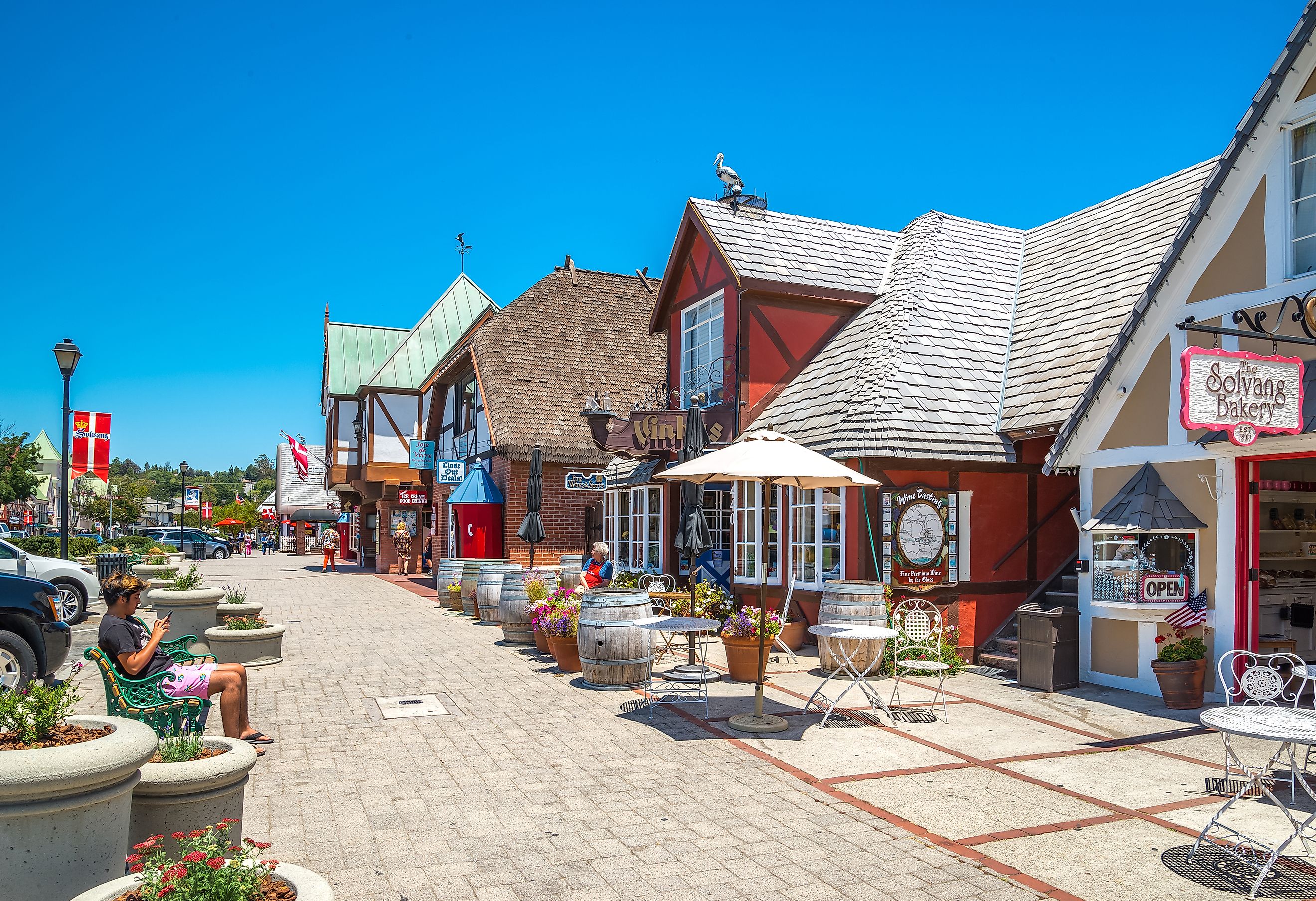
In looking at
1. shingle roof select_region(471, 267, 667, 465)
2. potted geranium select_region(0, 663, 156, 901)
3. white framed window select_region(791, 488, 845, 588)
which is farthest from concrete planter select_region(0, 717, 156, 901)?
shingle roof select_region(471, 267, 667, 465)

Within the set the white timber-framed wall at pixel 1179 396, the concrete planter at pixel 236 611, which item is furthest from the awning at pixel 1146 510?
the concrete planter at pixel 236 611

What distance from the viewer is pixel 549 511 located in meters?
Result: 21.4

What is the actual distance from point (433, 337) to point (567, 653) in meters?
23.8

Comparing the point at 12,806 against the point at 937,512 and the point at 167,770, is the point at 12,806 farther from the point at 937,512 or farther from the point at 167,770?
the point at 937,512

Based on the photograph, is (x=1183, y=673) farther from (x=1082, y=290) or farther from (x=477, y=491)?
(x=477, y=491)

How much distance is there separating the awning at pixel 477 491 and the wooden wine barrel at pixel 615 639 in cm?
1154

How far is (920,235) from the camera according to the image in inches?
658

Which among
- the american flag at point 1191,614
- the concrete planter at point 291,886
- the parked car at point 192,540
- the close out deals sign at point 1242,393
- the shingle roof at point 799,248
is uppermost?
the shingle roof at point 799,248

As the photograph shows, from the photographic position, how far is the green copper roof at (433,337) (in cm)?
3106

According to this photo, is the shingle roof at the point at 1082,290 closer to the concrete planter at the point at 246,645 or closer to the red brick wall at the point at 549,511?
the concrete planter at the point at 246,645

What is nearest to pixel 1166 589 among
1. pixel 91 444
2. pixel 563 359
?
pixel 563 359

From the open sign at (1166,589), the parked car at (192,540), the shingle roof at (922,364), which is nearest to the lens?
the open sign at (1166,589)

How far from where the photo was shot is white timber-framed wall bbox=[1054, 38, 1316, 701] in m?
8.59

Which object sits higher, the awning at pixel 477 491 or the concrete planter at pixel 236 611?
the awning at pixel 477 491
